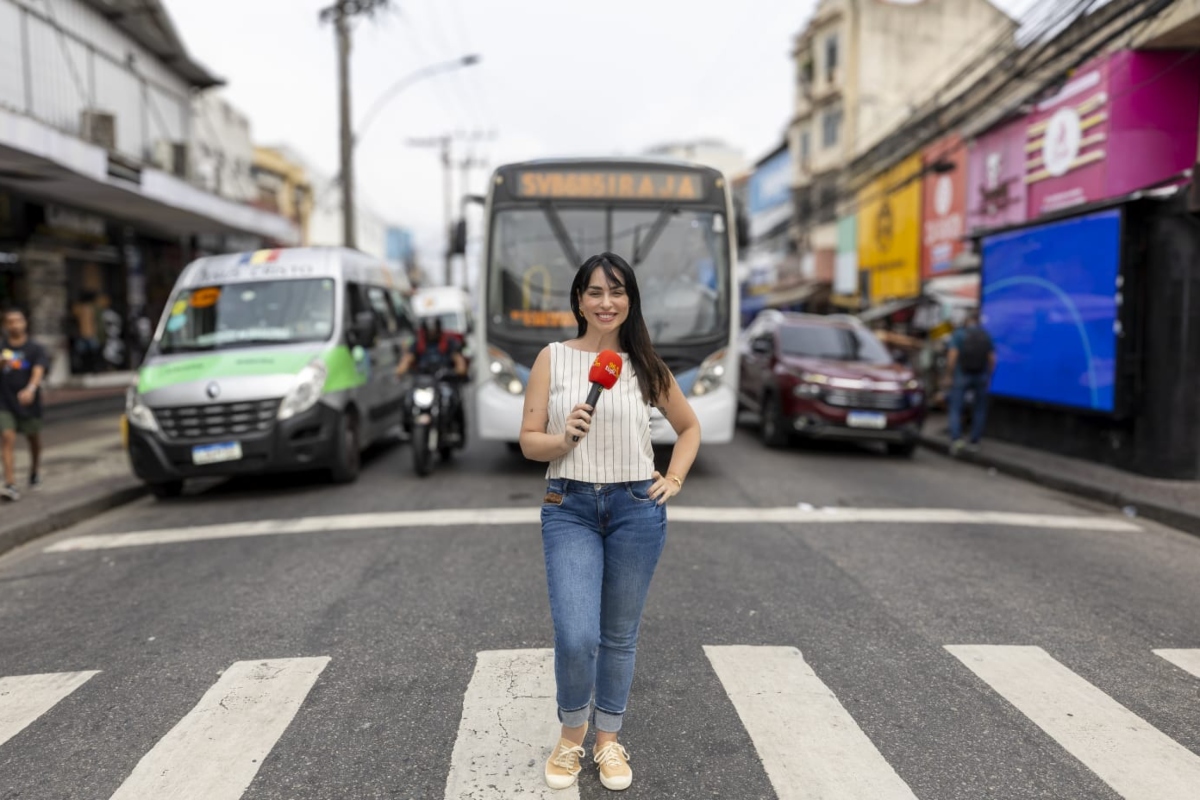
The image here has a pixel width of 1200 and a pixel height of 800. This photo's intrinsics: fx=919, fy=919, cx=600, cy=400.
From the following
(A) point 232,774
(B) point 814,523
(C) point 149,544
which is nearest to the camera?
(A) point 232,774

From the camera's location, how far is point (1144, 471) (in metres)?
9.74

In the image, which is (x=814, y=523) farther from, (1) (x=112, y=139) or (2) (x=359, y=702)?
(1) (x=112, y=139)

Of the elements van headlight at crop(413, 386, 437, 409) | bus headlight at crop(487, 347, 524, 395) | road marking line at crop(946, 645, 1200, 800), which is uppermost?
bus headlight at crop(487, 347, 524, 395)

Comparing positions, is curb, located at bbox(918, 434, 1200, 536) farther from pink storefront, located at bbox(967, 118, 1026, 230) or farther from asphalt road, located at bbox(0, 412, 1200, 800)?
pink storefront, located at bbox(967, 118, 1026, 230)

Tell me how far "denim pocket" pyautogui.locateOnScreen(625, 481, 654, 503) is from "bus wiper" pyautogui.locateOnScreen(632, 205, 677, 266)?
20.8 ft

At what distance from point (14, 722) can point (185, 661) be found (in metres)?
0.75

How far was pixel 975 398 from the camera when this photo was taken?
1190cm

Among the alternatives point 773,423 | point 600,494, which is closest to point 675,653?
point 600,494

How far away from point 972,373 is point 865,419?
168 centimetres

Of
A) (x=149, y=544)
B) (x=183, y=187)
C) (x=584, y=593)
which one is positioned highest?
(x=183, y=187)

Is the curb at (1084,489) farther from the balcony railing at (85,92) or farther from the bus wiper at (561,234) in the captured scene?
the balcony railing at (85,92)

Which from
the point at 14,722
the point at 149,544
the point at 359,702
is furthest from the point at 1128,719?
the point at 149,544

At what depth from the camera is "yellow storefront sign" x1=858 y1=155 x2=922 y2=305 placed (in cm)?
2427

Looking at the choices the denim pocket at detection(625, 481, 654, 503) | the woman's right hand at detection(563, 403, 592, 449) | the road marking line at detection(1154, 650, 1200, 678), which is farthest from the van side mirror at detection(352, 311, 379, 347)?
the road marking line at detection(1154, 650, 1200, 678)
